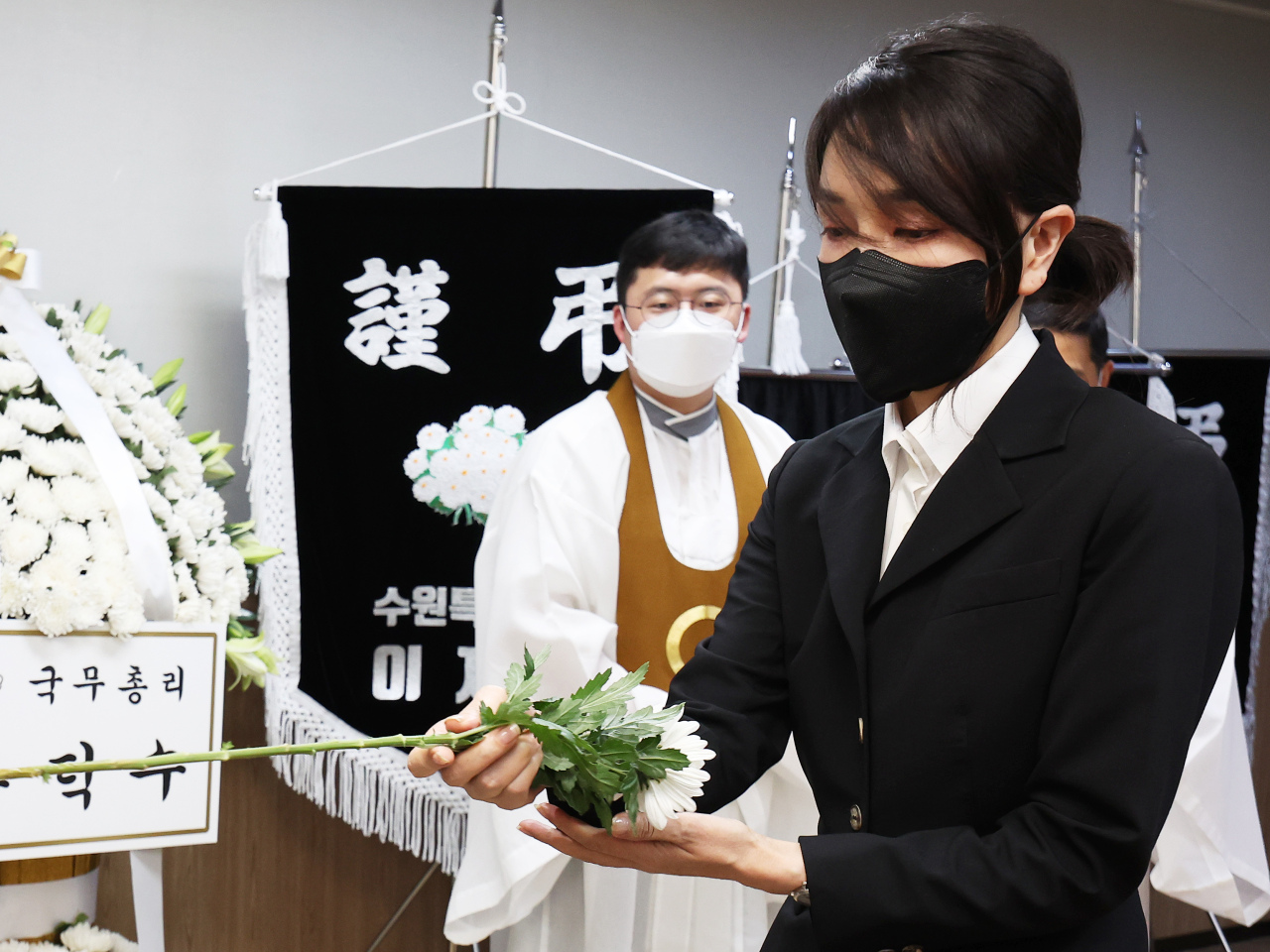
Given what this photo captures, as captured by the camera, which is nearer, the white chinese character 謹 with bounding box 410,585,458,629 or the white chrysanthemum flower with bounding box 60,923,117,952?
the white chrysanthemum flower with bounding box 60,923,117,952

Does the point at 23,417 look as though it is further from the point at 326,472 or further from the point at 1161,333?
the point at 1161,333

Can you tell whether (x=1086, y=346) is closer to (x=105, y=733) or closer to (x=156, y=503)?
(x=156, y=503)

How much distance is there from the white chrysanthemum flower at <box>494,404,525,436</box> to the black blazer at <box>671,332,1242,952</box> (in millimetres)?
1607

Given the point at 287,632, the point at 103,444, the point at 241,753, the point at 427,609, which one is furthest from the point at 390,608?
the point at 241,753

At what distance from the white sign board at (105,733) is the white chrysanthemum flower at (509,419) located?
1.04 meters

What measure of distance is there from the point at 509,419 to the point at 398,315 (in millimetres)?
337

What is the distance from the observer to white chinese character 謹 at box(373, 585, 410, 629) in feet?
8.43

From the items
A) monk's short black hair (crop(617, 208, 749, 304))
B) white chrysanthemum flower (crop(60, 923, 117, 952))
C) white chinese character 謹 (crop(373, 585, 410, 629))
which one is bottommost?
white chrysanthemum flower (crop(60, 923, 117, 952))

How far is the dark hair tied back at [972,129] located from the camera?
3.01 ft

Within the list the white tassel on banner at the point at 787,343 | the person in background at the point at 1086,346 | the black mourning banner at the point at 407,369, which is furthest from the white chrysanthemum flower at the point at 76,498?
the white tassel on banner at the point at 787,343

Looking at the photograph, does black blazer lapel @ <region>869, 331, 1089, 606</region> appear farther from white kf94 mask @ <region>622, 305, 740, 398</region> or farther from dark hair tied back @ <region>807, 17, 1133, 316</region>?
white kf94 mask @ <region>622, 305, 740, 398</region>

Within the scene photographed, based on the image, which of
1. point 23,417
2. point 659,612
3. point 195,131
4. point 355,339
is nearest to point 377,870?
point 659,612

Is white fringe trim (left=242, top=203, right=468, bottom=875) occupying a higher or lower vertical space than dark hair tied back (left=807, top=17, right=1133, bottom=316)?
lower

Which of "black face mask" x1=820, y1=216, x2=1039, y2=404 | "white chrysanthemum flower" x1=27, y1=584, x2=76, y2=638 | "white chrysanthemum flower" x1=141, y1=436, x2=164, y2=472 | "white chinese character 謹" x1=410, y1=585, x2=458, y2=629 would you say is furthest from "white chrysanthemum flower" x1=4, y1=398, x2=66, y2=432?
"black face mask" x1=820, y1=216, x2=1039, y2=404
